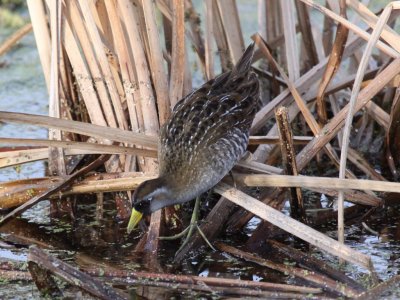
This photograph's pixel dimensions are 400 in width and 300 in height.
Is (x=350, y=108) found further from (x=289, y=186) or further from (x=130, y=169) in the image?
(x=130, y=169)

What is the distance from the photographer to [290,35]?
16.5 feet

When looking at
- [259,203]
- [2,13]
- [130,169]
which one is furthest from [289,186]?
[2,13]

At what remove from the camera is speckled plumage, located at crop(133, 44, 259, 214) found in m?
4.05

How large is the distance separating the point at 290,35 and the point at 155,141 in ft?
4.03

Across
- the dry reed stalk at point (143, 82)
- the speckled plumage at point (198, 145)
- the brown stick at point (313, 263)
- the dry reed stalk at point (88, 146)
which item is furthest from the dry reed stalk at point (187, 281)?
the dry reed stalk at point (143, 82)

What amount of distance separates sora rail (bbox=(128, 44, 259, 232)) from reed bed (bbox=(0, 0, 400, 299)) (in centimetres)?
13

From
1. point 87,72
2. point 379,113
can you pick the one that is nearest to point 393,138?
point 379,113

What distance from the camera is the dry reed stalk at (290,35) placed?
4961mm

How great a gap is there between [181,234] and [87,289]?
89 cm

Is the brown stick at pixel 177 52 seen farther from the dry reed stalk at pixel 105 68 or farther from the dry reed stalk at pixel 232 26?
the dry reed stalk at pixel 232 26

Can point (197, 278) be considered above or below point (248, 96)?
below

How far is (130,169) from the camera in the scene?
4.47 metres

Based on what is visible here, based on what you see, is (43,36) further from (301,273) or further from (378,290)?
(378,290)

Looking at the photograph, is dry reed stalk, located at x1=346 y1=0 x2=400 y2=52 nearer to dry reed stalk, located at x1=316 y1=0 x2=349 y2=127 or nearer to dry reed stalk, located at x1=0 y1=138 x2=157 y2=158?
dry reed stalk, located at x1=316 y1=0 x2=349 y2=127
